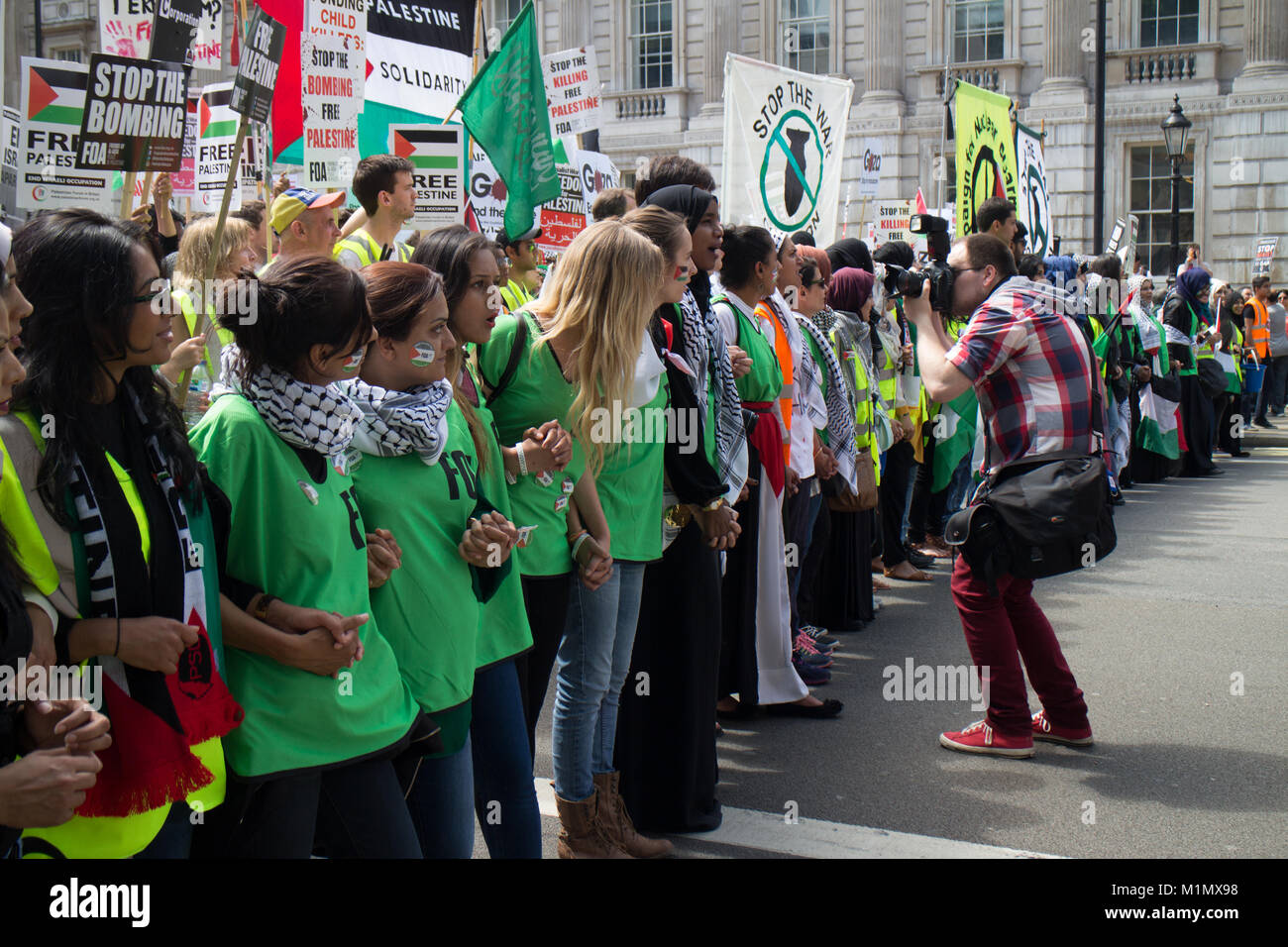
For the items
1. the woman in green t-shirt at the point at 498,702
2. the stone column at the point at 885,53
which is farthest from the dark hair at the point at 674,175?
the stone column at the point at 885,53

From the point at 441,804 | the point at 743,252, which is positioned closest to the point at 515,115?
the point at 743,252

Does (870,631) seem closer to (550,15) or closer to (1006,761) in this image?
(1006,761)

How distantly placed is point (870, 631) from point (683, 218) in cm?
367

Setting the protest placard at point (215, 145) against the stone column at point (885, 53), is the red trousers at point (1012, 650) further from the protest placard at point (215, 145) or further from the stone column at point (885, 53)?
the stone column at point (885, 53)

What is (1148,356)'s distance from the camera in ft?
45.1

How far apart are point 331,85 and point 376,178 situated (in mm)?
1088

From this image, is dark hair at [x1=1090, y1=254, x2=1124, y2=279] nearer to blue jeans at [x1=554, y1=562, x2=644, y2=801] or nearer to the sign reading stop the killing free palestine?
the sign reading stop the killing free palestine

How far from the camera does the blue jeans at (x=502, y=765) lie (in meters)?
3.32

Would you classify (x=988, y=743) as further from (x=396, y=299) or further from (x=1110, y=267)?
(x=1110, y=267)

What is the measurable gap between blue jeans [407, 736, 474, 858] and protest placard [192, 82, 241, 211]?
540cm

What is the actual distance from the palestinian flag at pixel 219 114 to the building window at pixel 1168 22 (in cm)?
2227
